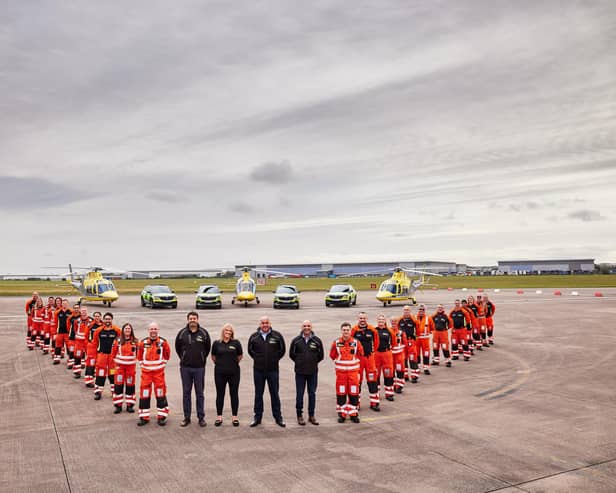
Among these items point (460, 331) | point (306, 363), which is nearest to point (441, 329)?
point (460, 331)

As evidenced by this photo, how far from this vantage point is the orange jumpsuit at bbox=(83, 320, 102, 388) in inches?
463

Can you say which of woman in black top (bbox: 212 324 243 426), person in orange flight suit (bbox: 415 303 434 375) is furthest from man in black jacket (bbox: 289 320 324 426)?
person in orange flight suit (bbox: 415 303 434 375)

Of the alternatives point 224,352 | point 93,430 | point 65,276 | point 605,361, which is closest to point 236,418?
point 224,352

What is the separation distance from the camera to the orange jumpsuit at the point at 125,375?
985 centimetres

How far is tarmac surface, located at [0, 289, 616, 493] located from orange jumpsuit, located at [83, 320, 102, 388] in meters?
0.28

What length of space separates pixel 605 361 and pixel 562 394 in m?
5.12

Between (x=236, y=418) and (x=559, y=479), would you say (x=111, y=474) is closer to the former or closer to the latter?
(x=236, y=418)

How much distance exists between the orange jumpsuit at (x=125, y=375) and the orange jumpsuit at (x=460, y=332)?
9.56 m

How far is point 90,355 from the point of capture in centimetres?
1184

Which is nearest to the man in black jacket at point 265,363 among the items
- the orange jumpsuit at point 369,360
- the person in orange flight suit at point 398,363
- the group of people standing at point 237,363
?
the group of people standing at point 237,363

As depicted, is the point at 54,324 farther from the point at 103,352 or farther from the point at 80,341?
the point at 103,352

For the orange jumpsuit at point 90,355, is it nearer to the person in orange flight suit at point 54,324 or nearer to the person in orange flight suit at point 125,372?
the person in orange flight suit at point 125,372

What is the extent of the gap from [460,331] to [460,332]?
4 centimetres

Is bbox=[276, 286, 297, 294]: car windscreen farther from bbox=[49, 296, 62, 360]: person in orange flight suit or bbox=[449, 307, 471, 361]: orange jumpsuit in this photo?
bbox=[449, 307, 471, 361]: orange jumpsuit
